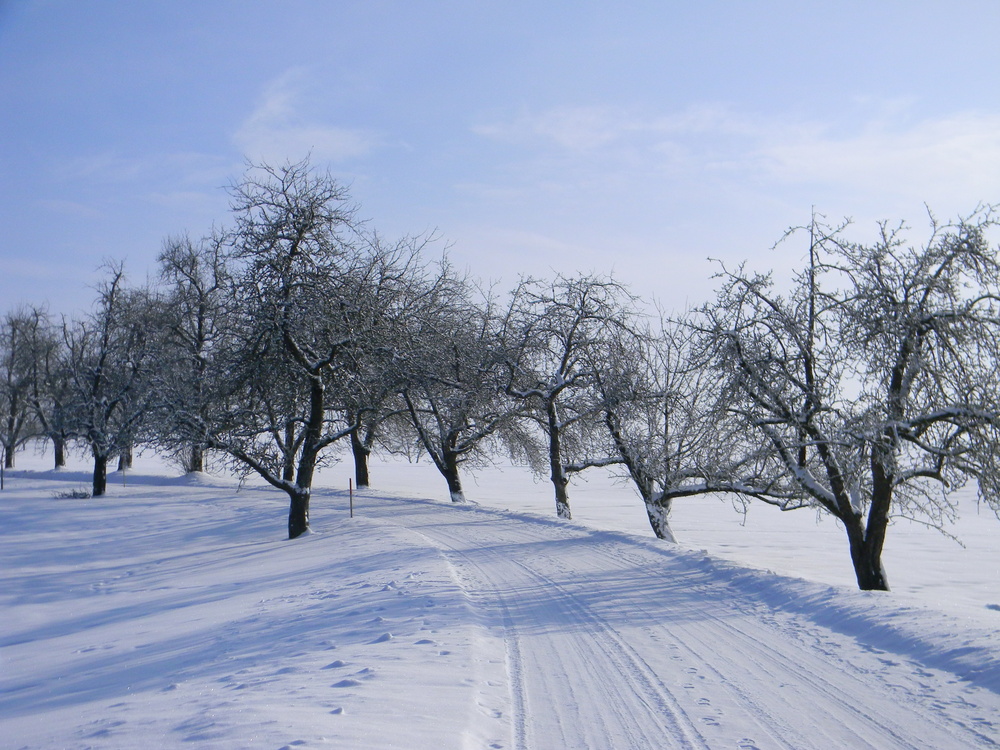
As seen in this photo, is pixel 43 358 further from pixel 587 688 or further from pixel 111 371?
pixel 587 688

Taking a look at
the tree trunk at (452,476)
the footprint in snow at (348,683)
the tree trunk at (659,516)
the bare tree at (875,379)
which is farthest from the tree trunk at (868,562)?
the tree trunk at (452,476)

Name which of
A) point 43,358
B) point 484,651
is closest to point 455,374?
point 484,651

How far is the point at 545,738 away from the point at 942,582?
17.2 meters

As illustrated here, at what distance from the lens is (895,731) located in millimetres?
5199

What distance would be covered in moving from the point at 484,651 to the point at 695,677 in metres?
2.15

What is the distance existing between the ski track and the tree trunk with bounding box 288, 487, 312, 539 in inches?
353

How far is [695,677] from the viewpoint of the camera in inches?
253

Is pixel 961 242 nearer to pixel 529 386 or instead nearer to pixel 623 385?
pixel 623 385

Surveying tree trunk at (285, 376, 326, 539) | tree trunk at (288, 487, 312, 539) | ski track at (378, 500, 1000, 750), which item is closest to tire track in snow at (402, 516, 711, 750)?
ski track at (378, 500, 1000, 750)

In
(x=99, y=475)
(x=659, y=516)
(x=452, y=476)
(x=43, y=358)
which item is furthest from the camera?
(x=43, y=358)

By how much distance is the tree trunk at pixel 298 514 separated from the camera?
18.7 metres

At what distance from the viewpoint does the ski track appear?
5.19 m

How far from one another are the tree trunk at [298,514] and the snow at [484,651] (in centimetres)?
164

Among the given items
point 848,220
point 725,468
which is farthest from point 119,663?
point 848,220
